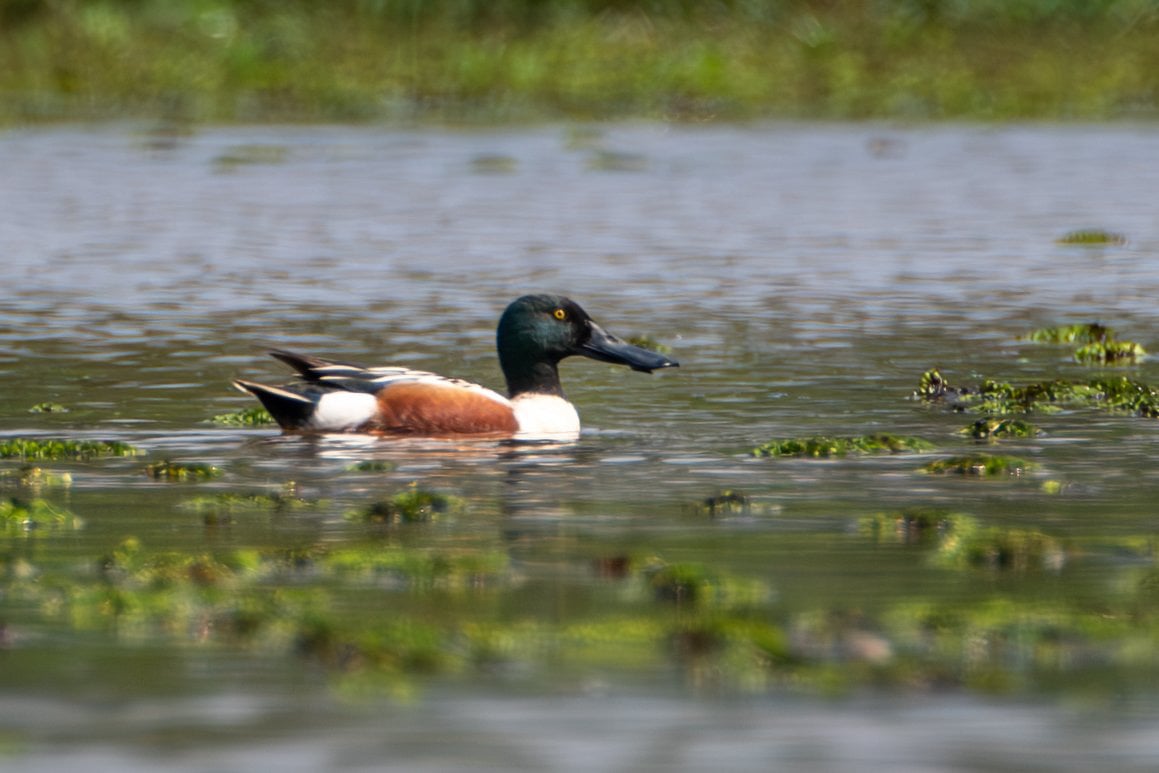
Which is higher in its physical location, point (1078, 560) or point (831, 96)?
point (831, 96)

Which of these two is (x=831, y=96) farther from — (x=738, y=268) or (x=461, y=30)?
(x=738, y=268)

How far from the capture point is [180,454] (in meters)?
11.0

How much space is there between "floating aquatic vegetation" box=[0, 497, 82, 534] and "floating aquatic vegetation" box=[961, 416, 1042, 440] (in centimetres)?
415

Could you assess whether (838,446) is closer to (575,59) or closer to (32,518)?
(32,518)

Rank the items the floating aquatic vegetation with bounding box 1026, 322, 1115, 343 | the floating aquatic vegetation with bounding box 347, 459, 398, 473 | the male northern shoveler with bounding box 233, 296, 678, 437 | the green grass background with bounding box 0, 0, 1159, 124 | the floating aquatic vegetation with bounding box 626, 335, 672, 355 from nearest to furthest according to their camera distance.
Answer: the floating aquatic vegetation with bounding box 347, 459, 398, 473 < the male northern shoveler with bounding box 233, 296, 678, 437 < the floating aquatic vegetation with bounding box 626, 335, 672, 355 < the floating aquatic vegetation with bounding box 1026, 322, 1115, 343 < the green grass background with bounding box 0, 0, 1159, 124

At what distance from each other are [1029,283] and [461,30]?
22.6 m

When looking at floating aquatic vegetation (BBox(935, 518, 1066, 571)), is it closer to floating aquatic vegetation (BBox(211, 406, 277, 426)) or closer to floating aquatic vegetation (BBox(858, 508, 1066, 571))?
floating aquatic vegetation (BBox(858, 508, 1066, 571))

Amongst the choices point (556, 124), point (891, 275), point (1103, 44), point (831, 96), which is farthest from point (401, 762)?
point (1103, 44)

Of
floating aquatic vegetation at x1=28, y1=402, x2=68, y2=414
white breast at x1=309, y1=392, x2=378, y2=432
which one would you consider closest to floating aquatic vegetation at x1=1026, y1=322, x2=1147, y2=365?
white breast at x1=309, y1=392, x2=378, y2=432

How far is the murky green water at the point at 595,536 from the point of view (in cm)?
629

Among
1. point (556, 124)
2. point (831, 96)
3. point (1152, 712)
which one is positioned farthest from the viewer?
point (831, 96)

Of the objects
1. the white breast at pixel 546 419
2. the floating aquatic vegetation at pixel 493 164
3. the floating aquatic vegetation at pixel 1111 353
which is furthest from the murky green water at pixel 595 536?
the floating aquatic vegetation at pixel 493 164

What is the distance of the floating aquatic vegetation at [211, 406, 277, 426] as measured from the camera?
12.0 metres

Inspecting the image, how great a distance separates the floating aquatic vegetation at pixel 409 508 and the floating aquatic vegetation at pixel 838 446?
1.80 meters
